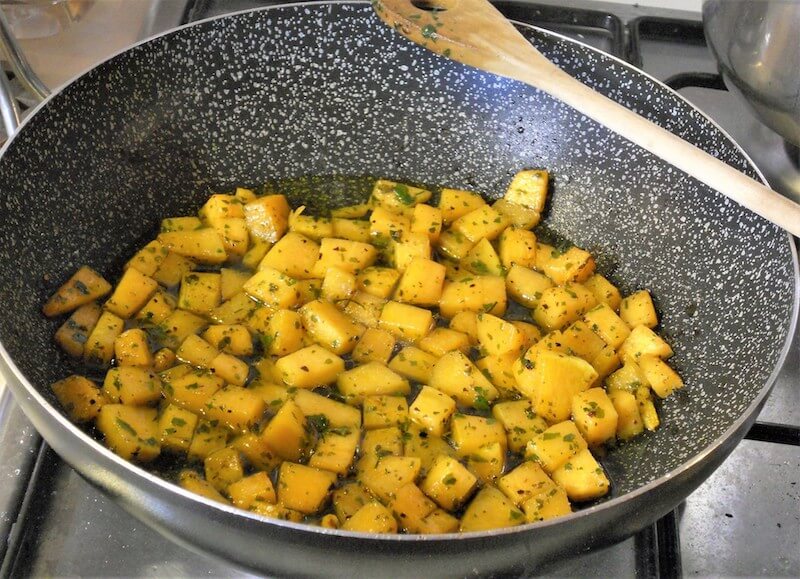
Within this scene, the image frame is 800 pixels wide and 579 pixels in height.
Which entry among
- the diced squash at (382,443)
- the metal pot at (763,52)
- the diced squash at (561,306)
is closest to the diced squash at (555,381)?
the diced squash at (561,306)

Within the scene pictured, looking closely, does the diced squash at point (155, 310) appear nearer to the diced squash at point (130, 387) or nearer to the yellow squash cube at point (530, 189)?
the diced squash at point (130, 387)

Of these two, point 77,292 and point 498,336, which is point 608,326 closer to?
point 498,336

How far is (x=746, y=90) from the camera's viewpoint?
135 centimetres

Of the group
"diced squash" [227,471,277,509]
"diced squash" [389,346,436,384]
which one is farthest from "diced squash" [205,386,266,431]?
"diced squash" [389,346,436,384]

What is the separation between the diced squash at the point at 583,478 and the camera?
1.09m

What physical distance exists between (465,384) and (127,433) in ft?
1.64

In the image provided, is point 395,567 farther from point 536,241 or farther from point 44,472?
point 536,241

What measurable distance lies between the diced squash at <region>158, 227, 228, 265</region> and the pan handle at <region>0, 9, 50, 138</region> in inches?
11.9

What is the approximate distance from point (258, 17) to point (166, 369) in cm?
66

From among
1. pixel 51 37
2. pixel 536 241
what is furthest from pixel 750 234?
pixel 51 37

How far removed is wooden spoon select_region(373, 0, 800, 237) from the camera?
99cm

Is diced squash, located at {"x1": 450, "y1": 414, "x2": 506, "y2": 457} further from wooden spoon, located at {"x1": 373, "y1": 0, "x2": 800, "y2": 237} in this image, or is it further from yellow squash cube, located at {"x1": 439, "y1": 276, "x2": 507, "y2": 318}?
wooden spoon, located at {"x1": 373, "y1": 0, "x2": 800, "y2": 237}

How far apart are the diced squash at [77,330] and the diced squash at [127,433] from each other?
0.48ft

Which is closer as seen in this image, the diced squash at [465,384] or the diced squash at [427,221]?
the diced squash at [465,384]
